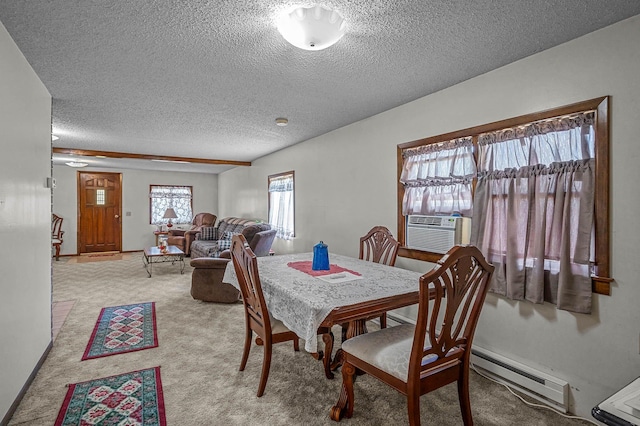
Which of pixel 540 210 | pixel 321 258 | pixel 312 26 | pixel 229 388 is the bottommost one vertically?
pixel 229 388

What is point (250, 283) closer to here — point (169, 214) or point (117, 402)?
point (117, 402)

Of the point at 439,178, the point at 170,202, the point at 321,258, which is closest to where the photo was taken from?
the point at 321,258

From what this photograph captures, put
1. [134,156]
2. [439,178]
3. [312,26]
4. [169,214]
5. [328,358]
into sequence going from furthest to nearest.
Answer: [169,214], [134,156], [439,178], [328,358], [312,26]

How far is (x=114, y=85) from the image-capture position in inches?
109

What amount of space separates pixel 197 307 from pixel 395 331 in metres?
2.78

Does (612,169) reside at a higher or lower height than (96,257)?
higher

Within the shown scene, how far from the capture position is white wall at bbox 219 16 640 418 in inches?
70.4

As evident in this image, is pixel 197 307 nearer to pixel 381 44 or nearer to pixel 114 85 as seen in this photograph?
pixel 114 85

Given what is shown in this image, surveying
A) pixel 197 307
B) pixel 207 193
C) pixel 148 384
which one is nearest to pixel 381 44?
pixel 148 384

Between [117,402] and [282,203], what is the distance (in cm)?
408

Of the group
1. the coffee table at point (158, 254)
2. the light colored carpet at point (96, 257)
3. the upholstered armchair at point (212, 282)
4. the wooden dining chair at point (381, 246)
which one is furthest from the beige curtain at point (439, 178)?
the light colored carpet at point (96, 257)

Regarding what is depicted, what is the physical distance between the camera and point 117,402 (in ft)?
6.63

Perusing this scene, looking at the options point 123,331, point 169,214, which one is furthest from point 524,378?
point 169,214

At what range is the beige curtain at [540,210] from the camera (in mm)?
1940
